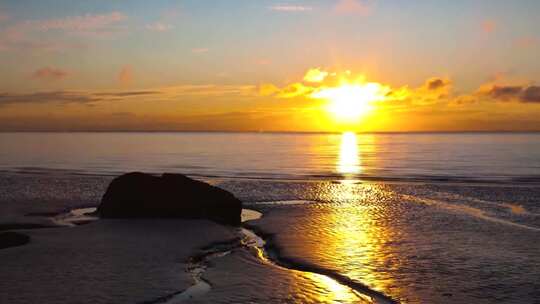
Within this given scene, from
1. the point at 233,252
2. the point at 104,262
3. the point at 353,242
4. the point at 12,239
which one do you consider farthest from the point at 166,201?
the point at 353,242

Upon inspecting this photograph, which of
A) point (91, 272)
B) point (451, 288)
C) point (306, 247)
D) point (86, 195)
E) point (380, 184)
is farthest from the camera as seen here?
point (380, 184)

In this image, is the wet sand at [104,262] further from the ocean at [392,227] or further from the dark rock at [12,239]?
the ocean at [392,227]

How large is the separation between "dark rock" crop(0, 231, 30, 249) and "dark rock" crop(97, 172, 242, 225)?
4268 mm

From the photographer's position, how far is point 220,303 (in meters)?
9.52

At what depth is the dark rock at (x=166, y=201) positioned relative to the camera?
63.6 feet

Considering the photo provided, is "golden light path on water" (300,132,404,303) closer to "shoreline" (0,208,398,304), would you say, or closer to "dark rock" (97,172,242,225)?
"shoreline" (0,208,398,304)

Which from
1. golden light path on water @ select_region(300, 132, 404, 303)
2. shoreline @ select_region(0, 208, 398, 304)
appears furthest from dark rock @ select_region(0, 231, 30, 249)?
golden light path on water @ select_region(300, 132, 404, 303)

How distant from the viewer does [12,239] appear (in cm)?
1500

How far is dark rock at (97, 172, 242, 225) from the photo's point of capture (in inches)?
763

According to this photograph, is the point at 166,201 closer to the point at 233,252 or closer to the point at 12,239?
the point at 12,239

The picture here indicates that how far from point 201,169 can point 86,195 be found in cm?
2106

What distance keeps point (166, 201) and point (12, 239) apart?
5851 mm

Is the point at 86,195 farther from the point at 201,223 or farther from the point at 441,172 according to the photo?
the point at 441,172

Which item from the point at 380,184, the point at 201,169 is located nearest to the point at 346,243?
the point at 380,184
